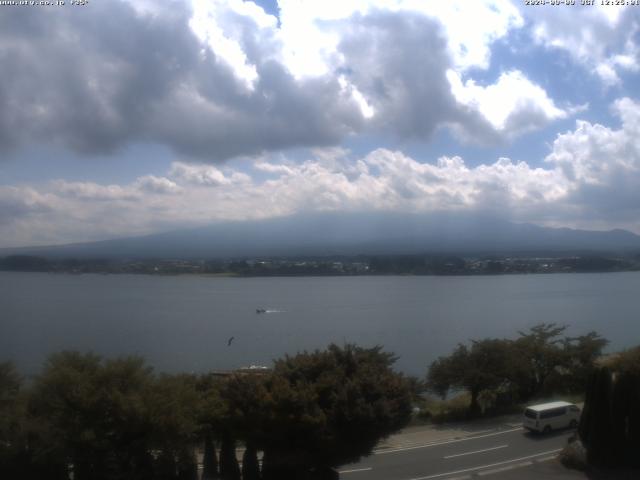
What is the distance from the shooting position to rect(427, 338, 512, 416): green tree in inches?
768

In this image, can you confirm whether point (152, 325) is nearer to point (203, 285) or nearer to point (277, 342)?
point (277, 342)

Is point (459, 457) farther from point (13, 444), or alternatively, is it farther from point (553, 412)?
point (13, 444)

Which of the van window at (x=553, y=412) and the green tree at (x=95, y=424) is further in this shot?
the van window at (x=553, y=412)

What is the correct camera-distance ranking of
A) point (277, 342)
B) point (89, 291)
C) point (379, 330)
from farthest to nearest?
1. point (89, 291)
2. point (379, 330)
3. point (277, 342)

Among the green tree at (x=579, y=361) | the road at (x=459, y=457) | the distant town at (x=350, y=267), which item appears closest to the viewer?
the road at (x=459, y=457)

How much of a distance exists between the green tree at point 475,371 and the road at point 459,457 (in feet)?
13.2

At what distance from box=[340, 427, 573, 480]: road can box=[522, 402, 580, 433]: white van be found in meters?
0.19

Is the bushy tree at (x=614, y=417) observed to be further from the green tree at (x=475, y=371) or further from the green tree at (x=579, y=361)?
the green tree at (x=579, y=361)

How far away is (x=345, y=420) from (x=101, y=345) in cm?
2881

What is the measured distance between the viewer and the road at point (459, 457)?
11953mm

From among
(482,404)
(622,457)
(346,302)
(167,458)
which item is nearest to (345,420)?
(167,458)

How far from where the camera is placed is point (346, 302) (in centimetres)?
6538

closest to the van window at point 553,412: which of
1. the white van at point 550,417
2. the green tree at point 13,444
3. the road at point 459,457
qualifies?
the white van at point 550,417

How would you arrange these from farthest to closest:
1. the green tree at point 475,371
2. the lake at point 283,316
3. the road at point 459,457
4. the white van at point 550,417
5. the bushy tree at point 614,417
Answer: the lake at point 283,316 < the green tree at point 475,371 < the white van at point 550,417 < the road at point 459,457 < the bushy tree at point 614,417
